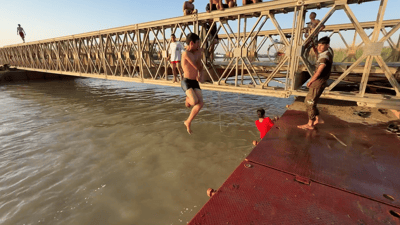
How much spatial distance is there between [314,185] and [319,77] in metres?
3.07

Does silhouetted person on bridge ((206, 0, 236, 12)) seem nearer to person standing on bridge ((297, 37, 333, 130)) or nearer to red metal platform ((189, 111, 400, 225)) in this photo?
person standing on bridge ((297, 37, 333, 130))

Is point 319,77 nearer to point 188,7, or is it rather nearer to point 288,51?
point 288,51

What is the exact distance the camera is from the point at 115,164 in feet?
16.8

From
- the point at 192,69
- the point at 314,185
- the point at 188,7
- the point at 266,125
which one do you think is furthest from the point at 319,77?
the point at 188,7

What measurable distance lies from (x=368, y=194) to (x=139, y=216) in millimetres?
3689

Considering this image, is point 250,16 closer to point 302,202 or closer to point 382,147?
point 382,147

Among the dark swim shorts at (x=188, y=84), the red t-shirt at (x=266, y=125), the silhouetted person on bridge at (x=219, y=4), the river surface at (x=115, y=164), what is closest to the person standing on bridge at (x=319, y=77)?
the red t-shirt at (x=266, y=125)

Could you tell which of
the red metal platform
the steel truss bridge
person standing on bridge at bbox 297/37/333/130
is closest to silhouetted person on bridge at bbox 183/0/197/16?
the steel truss bridge

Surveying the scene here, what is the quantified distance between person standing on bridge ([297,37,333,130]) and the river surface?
214 centimetres

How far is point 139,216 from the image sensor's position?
3.41 metres

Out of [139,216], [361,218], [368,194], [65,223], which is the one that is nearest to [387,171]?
[368,194]

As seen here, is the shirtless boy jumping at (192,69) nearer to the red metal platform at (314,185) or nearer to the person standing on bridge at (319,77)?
the red metal platform at (314,185)

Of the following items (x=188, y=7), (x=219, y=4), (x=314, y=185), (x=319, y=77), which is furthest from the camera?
(x=188, y=7)

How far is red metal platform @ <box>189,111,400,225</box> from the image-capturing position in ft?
6.31
